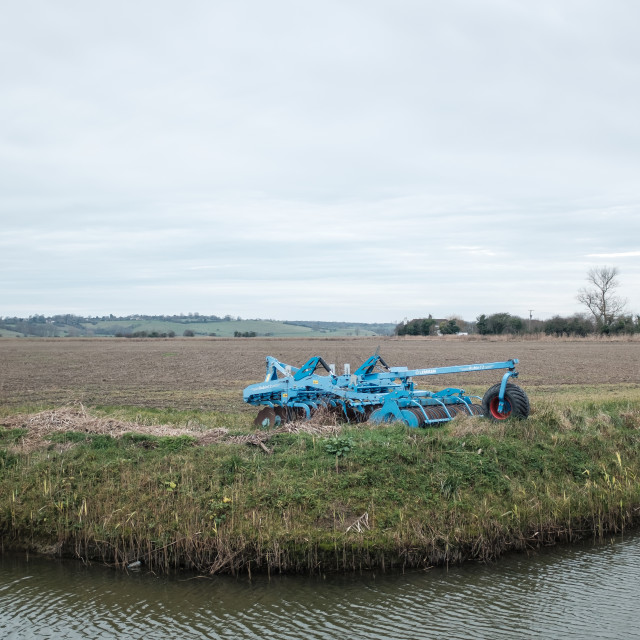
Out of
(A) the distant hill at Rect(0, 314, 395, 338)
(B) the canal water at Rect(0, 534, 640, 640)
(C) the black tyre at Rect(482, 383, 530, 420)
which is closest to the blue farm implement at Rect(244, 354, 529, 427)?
(C) the black tyre at Rect(482, 383, 530, 420)

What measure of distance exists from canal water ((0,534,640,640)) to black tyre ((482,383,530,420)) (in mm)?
4822

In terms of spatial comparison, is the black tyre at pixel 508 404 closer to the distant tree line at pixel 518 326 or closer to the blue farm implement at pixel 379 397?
the blue farm implement at pixel 379 397

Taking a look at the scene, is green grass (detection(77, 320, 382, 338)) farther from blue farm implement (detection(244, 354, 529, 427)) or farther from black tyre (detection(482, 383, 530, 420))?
black tyre (detection(482, 383, 530, 420))

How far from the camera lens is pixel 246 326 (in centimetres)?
17612

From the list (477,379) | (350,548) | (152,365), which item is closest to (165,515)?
(350,548)

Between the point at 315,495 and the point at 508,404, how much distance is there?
233 inches

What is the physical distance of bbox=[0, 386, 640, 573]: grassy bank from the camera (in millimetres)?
9180

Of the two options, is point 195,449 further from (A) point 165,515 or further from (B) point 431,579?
(B) point 431,579

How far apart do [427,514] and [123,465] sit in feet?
17.5

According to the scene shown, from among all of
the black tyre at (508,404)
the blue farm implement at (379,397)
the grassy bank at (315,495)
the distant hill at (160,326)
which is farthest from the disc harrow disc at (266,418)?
the distant hill at (160,326)

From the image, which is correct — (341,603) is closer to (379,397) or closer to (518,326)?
(379,397)

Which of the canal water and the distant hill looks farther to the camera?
the distant hill

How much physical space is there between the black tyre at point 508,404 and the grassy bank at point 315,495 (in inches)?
29.7

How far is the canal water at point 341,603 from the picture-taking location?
7.18 meters
